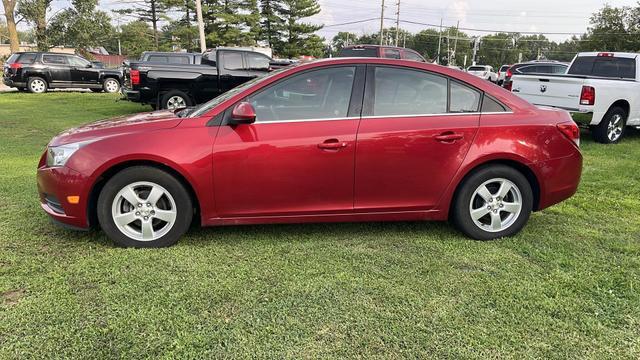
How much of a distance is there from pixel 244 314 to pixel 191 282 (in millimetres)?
563

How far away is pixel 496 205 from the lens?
4020 mm

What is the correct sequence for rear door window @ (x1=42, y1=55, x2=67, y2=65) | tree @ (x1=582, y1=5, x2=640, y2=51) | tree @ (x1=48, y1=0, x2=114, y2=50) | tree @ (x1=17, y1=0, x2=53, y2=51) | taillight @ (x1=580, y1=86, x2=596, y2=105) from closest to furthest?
taillight @ (x1=580, y1=86, x2=596, y2=105)
rear door window @ (x1=42, y1=55, x2=67, y2=65)
tree @ (x1=17, y1=0, x2=53, y2=51)
tree @ (x1=48, y1=0, x2=114, y2=50)
tree @ (x1=582, y1=5, x2=640, y2=51)

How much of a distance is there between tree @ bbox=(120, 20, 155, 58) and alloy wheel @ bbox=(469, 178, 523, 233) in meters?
59.6

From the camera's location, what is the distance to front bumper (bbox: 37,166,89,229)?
352 cm

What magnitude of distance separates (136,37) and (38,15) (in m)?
30.5

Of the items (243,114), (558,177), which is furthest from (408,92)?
(558,177)

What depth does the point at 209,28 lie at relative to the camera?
1914 inches

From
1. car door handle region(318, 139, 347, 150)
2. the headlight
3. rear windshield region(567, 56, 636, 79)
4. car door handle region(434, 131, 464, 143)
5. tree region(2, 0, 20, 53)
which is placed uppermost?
tree region(2, 0, 20, 53)

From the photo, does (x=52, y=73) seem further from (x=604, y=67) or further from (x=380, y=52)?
(x=604, y=67)

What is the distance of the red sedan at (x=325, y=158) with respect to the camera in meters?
3.57

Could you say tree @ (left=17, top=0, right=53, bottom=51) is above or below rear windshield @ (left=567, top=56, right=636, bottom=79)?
above

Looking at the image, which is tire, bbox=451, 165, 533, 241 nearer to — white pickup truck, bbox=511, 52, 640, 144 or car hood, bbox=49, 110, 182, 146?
car hood, bbox=49, 110, 182, 146

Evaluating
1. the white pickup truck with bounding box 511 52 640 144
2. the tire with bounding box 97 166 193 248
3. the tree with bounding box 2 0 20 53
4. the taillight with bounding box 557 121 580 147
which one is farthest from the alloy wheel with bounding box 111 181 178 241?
the tree with bounding box 2 0 20 53

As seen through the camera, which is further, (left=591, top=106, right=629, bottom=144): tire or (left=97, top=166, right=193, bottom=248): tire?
(left=591, top=106, right=629, bottom=144): tire
